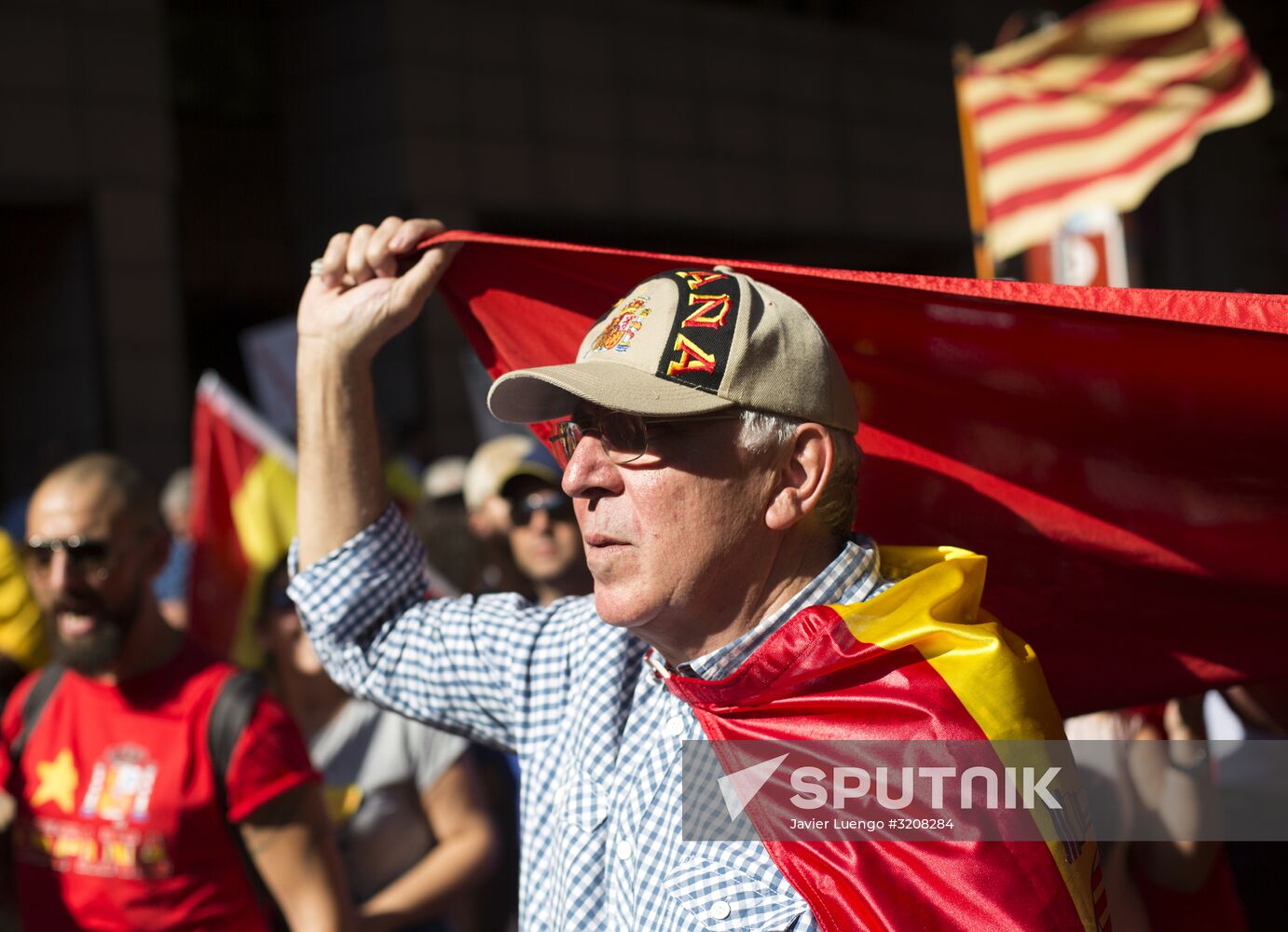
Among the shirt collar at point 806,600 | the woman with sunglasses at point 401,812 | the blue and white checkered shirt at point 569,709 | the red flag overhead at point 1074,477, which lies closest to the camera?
the blue and white checkered shirt at point 569,709

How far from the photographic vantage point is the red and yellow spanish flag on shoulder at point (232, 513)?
19.3 feet

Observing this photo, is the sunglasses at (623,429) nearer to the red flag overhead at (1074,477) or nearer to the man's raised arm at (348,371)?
the red flag overhead at (1074,477)

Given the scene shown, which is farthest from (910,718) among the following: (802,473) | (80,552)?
(80,552)

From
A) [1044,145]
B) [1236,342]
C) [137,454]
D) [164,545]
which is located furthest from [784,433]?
[137,454]

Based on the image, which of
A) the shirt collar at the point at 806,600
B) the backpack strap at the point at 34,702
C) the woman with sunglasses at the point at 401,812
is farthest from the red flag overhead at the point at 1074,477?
the woman with sunglasses at the point at 401,812

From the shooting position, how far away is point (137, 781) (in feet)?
10.9

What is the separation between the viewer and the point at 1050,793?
73.6 inches

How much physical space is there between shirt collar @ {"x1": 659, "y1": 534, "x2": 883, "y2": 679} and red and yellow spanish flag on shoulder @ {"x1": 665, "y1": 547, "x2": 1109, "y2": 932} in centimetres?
6

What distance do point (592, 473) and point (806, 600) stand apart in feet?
1.21

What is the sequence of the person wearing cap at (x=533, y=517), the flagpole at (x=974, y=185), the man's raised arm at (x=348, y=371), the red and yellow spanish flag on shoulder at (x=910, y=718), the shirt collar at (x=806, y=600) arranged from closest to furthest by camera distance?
the red and yellow spanish flag on shoulder at (x=910, y=718), the shirt collar at (x=806, y=600), the man's raised arm at (x=348, y=371), the person wearing cap at (x=533, y=517), the flagpole at (x=974, y=185)

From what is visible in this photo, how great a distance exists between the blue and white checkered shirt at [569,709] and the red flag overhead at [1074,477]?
453mm

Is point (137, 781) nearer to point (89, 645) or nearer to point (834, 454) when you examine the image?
point (89, 645)

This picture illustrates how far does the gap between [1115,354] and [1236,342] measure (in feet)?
0.64

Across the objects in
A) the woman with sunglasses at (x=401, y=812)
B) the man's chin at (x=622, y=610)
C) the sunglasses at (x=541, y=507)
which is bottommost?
the woman with sunglasses at (x=401, y=812)
